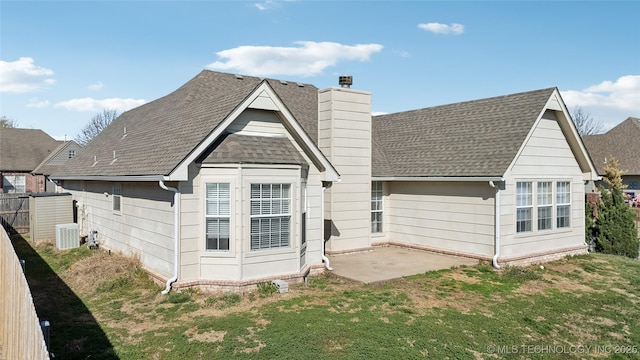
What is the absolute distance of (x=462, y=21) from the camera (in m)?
15.8

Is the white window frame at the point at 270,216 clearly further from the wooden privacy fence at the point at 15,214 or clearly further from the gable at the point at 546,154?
the wooden privacy fence at the point at 15,214

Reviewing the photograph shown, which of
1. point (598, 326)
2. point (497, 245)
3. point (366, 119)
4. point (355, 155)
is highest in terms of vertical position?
point (366, 119)

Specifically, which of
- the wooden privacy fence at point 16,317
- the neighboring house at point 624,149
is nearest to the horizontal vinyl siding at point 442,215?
the wooden privacy fence at point 16,317

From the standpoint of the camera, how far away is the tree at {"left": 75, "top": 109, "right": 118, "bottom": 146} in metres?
67.4

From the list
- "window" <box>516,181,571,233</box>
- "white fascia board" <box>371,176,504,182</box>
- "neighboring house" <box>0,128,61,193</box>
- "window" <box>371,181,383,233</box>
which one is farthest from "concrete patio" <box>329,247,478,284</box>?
"neighboring house" <box>0,128,61,193</box>

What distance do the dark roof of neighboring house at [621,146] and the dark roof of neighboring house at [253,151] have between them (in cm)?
3397

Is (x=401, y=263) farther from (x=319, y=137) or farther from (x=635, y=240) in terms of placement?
(x=635, y=240)

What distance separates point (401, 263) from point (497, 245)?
2.98 meters

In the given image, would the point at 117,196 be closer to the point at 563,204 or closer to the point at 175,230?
the point at 175,230

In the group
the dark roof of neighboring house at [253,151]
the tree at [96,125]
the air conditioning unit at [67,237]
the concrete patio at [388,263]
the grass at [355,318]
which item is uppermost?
the tree at [96,125]

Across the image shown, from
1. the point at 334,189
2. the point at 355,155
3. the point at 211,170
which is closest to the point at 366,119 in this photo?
the point at 355,155

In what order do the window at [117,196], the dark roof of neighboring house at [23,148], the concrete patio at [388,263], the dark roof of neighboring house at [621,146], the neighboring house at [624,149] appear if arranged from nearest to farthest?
the concrete patio at [388,263]
the window at [117,196]
the neighboring house at [624,149]
the dark roof of neighboring house at [621,146]
the dark roof of neighboring house at [23,148]

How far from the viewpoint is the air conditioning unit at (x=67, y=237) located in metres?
16.0

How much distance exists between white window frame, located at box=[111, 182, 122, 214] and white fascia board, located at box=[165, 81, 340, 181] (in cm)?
492
